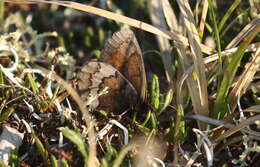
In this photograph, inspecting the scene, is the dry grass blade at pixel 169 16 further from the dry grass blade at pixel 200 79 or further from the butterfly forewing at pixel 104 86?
the butterfly forewing at pixel 104 86

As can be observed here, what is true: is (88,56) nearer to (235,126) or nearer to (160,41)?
(160,41)

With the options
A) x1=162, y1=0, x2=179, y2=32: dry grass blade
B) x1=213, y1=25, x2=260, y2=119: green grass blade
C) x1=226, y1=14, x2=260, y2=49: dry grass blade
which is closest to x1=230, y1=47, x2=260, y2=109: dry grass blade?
x1=213, y1=25, x2=260, y2=119: green grass blade

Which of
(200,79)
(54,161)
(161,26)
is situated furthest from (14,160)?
(161,26)

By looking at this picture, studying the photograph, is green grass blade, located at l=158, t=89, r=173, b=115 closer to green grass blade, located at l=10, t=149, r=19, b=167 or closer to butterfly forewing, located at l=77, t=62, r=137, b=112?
butterfly forewing, located at l=77, t=62, r=137, b=112

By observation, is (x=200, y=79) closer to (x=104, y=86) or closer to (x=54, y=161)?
(x=104, y=86)

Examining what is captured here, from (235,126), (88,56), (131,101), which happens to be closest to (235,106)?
(235,126)

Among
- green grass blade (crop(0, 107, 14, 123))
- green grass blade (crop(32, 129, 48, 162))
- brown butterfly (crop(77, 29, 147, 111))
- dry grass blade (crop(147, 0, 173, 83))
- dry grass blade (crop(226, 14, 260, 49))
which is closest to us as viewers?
green grass blade (crop(32, 129, 48, 162))
